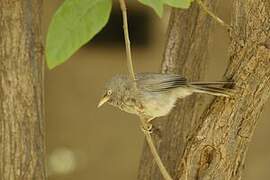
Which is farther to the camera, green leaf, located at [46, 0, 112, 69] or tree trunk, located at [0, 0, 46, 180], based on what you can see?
tree trunk, located at [0, 0, 46, 180]

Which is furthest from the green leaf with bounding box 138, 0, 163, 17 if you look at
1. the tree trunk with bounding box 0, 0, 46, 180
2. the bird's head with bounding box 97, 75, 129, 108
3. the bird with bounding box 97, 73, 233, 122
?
the tree trunk with bounding box 0, 0, 46, 180

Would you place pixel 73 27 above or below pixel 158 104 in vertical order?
above

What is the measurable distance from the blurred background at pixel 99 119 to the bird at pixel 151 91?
2.90 m

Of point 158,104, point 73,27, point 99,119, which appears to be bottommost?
point 99,119

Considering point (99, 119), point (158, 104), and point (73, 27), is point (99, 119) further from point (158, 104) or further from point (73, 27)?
point (73, 27)

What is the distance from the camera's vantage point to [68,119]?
609cm

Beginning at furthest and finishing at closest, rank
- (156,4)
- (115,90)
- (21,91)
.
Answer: (21,91) < (115,90) < (156,4)

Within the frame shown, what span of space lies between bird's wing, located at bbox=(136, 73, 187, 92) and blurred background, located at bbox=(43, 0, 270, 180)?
2.92 m

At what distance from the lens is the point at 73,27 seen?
1688 mm

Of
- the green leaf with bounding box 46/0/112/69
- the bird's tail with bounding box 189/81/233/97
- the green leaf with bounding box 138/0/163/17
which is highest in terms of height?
the green leaf with bounding box 138/0/163/17

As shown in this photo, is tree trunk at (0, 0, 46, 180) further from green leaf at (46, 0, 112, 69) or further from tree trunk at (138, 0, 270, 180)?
green leaf at (46, 0, 112, 69)

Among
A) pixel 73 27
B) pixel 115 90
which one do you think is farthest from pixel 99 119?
pixel 73 27

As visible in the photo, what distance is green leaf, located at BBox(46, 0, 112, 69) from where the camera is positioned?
5.50ft

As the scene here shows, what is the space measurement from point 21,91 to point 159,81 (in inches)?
26.1
